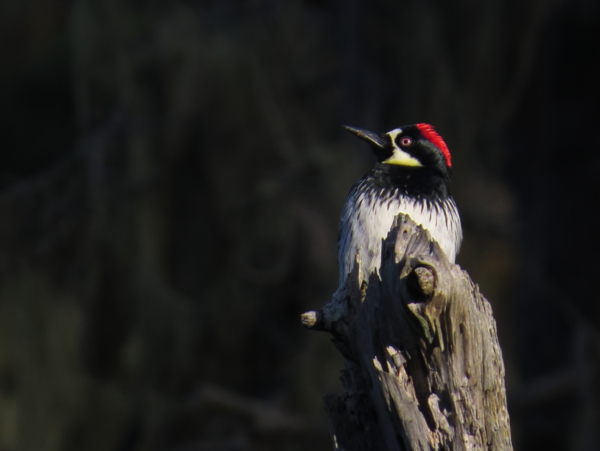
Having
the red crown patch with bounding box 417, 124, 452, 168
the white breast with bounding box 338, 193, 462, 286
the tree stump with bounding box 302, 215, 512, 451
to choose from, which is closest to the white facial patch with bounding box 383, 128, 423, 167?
the red crown patch with bounding box 417, 124, 452, 168

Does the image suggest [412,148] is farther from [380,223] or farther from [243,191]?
[243,191]

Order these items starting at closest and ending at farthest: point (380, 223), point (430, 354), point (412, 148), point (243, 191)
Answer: point (430, 354) → point (380, 223) → point (412, 148) → point (243, 191)

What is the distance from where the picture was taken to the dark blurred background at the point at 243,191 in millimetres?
5945

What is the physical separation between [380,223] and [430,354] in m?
1.22

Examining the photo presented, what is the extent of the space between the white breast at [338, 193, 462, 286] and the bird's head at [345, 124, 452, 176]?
1.12ft

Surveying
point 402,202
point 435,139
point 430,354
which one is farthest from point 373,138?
point 430,354

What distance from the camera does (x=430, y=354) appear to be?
2459 mm

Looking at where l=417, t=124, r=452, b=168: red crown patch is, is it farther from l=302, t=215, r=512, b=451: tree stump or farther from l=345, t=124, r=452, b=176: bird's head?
l=302, t=215, r=512, b=451: tree stump

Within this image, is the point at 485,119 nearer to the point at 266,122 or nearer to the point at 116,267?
the point at 266,122

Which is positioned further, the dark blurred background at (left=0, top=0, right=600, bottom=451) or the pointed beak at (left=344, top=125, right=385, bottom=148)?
the dark blurred background at (left=0, top=0, right=600, bottom=451)

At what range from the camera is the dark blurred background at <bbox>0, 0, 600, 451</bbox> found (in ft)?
19.5

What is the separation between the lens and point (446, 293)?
2.35m

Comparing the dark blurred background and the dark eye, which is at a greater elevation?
the dark blurred background

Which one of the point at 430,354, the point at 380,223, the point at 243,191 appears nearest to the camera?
the point at 430,354
